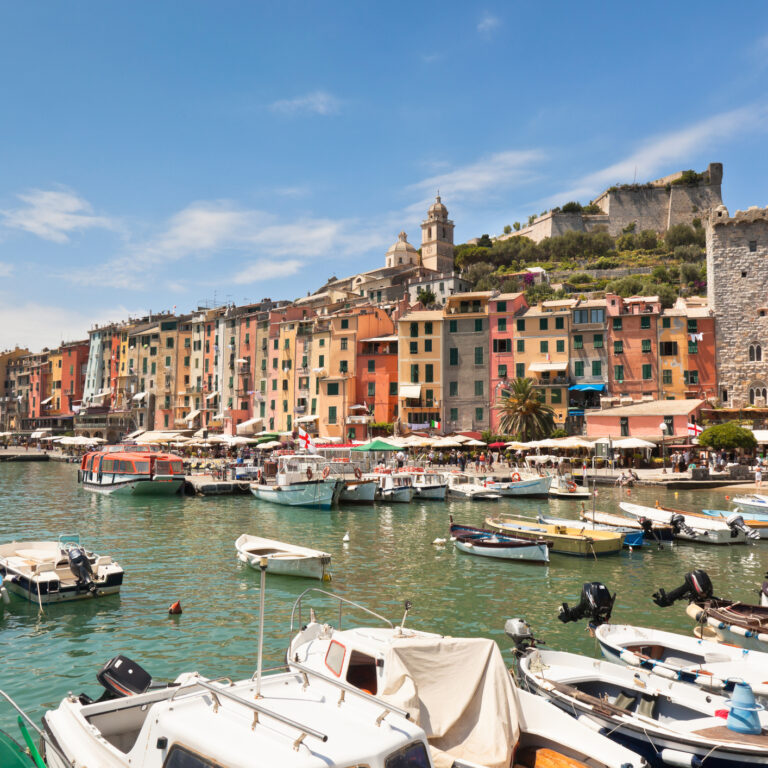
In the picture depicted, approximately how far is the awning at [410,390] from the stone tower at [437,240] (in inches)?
1974

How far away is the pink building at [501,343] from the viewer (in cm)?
6084

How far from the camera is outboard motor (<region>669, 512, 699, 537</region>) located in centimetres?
2545

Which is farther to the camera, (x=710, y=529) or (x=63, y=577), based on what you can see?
Result: (x=710, y=529)

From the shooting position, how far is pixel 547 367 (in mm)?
58156

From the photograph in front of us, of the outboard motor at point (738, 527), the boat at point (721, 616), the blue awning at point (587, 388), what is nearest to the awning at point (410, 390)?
the blue awning at point (587, 388)

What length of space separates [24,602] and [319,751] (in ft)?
44.6

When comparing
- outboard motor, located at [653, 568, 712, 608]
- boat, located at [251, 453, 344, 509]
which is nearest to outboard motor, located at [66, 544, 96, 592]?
outboard motor, located at [653, 568, 712, 608]

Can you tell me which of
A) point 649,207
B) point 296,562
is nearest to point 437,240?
point 649,207

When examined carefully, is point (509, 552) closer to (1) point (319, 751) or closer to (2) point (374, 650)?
(2) point (374, 650)

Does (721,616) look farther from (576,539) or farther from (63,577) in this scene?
(63,577)

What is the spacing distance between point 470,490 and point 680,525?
14529 millimetres

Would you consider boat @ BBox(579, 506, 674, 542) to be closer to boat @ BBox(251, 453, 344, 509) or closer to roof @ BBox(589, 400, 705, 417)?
boat @ BBox(251, 453, 344, 509)

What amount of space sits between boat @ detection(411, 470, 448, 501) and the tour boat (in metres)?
14.4

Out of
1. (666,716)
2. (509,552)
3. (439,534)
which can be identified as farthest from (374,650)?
(439,534)
